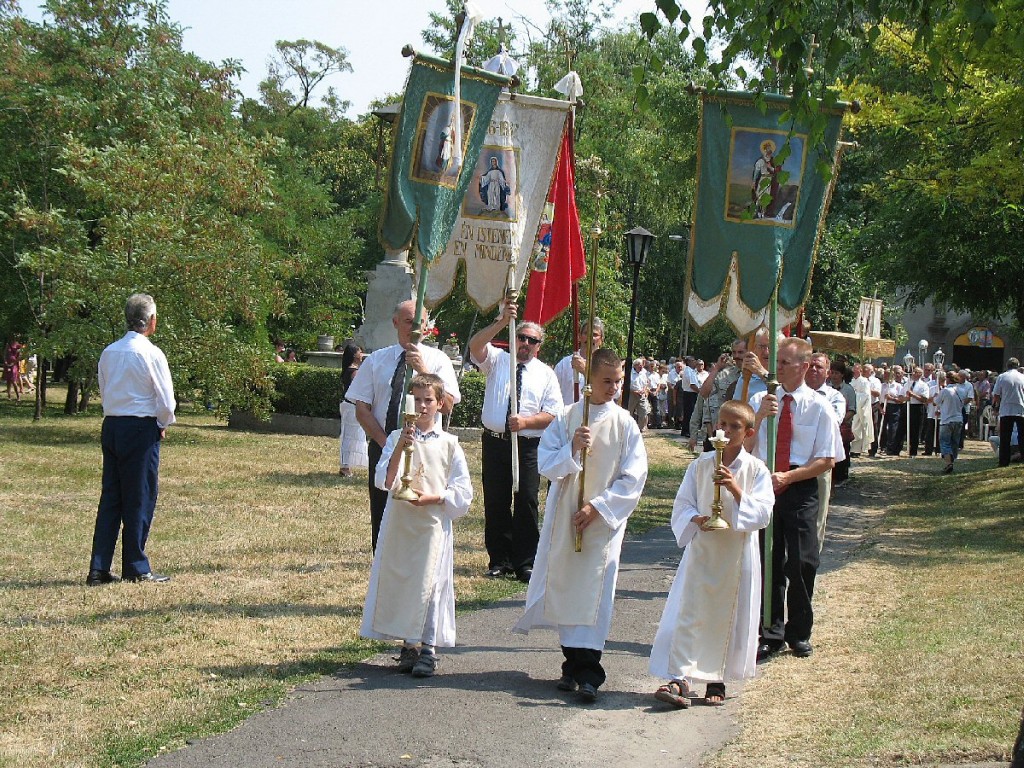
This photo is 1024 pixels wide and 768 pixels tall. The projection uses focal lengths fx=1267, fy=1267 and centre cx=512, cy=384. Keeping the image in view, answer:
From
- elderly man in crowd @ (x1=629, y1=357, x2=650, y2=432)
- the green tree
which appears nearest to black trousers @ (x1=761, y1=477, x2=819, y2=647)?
the green tree

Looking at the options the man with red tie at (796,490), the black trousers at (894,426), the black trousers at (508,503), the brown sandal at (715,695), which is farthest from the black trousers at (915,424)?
the brown sandal at (715,695)

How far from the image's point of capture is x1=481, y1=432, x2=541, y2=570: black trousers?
10.4 meters

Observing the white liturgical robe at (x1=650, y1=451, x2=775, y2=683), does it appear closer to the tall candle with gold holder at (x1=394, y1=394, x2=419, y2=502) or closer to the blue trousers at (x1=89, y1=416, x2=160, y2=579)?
the tall candle with gold holder at (x1=394, y1=394, x2=419, y2=502)

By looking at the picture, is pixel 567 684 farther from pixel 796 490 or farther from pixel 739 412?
pixel 796 490

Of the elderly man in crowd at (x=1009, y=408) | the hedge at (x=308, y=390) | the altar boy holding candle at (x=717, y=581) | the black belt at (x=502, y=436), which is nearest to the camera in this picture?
the altar boy holding candle at (x=717, y=581)

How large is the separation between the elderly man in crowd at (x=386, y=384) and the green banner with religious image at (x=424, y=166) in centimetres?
111

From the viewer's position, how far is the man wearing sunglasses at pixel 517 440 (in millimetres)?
10141

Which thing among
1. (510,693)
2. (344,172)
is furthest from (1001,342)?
(510,693)

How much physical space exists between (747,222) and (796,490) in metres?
2.20

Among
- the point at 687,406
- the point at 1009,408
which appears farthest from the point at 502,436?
the point at 687,406

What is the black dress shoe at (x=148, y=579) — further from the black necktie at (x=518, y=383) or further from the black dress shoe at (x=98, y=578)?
the black necktie at (x=518, y=383)

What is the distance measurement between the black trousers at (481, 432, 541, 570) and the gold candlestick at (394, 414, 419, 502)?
3.40 meters

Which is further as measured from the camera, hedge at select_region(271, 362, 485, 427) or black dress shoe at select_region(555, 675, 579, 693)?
hedge at select_region(271, 362, 485, 427)

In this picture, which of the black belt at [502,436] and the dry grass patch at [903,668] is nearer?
the dry grass patch at [903,668]
